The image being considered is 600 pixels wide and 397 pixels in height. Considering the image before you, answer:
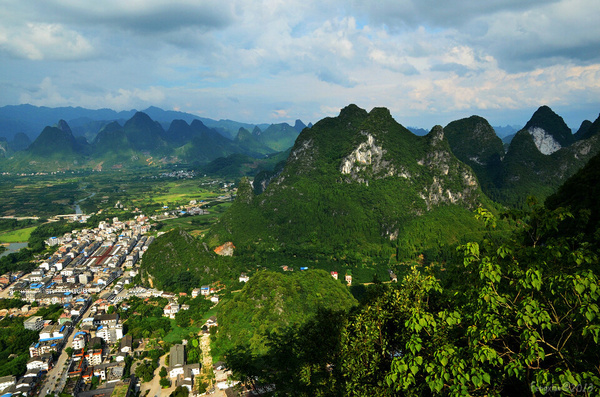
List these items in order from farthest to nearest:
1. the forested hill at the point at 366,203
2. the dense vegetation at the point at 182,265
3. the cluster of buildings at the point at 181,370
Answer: the forested hill at the point at 366,203 < the dense vegetation at the point at 182,265 < the cluster of buildings at the point at 181,370

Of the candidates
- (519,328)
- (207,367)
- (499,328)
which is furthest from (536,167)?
(499,328)

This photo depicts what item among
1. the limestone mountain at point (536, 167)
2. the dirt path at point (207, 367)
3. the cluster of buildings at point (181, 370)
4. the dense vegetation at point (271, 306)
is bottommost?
the dirt path at point (207, 367)

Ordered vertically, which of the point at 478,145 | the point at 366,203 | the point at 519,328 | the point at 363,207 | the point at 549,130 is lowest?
the point at 363,207

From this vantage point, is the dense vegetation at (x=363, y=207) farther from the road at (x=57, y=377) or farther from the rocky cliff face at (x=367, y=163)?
the road at (x=57, y=377)

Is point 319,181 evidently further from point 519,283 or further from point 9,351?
point 519,283

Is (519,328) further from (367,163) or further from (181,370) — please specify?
(367,163)

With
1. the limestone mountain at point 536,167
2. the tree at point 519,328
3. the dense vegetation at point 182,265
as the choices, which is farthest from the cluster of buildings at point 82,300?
the limestone mountain at point 536,167

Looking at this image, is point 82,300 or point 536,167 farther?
point 536,167

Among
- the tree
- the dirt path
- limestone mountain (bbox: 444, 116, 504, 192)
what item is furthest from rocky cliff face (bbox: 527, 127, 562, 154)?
the tree
